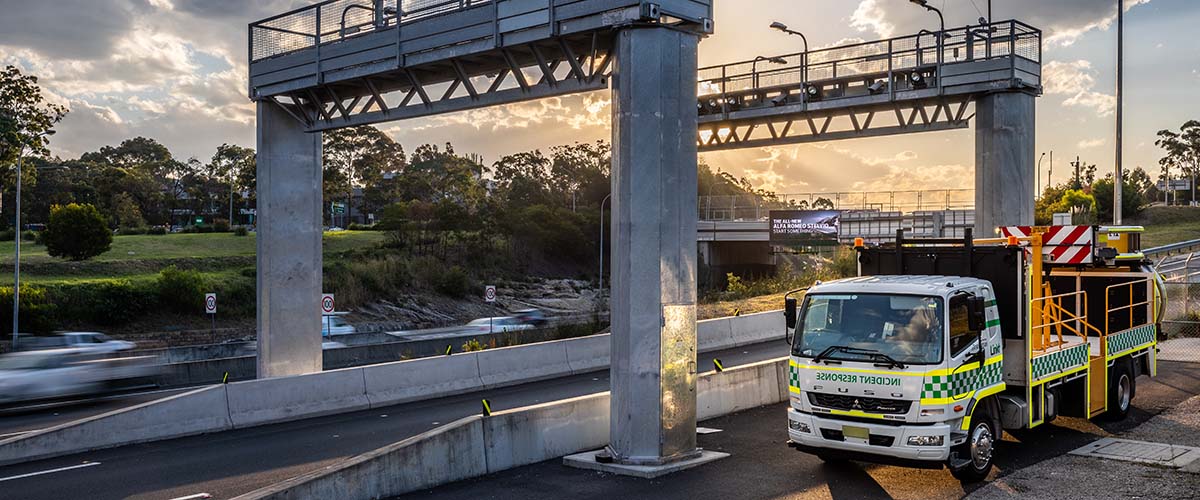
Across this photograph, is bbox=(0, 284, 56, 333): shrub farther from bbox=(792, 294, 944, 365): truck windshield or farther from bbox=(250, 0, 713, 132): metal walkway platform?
bbox=(792, 294, 944, 365): truck windshield

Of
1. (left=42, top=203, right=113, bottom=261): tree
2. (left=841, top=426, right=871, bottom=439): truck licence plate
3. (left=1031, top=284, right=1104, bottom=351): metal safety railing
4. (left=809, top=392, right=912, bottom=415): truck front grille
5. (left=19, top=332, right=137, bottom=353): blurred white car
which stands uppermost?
(left=42, top=203, right=113, bottom=261): tree

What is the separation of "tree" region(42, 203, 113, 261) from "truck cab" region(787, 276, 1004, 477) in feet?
165

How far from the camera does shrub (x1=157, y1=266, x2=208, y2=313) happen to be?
153 feet

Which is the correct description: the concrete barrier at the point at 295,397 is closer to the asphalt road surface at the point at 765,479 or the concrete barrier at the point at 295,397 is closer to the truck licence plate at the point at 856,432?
the asphalt road surface at the point at 765,479

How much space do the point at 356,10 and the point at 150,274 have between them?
38.7 metres

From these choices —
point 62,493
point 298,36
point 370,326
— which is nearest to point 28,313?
point 370,326

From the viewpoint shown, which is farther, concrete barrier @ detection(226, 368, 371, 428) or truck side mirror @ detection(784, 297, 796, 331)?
concrete barrier @ detection(226, 368, 371, 428)

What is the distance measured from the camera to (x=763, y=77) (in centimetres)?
2625

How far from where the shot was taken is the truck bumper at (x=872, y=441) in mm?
10586

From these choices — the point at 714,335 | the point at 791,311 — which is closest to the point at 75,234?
the point at 714,335

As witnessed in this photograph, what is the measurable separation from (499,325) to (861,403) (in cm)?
2910

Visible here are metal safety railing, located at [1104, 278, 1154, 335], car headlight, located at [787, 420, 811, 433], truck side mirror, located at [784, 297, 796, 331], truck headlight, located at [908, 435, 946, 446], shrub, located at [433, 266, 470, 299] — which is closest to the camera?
truck headlight, located at [908, 435, 946, 446]

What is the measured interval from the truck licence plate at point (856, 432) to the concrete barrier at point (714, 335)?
17243 mm

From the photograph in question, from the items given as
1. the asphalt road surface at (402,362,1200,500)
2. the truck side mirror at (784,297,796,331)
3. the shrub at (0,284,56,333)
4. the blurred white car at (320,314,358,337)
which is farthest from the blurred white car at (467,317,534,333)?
the truck side mirror at (784,297,796,331)
